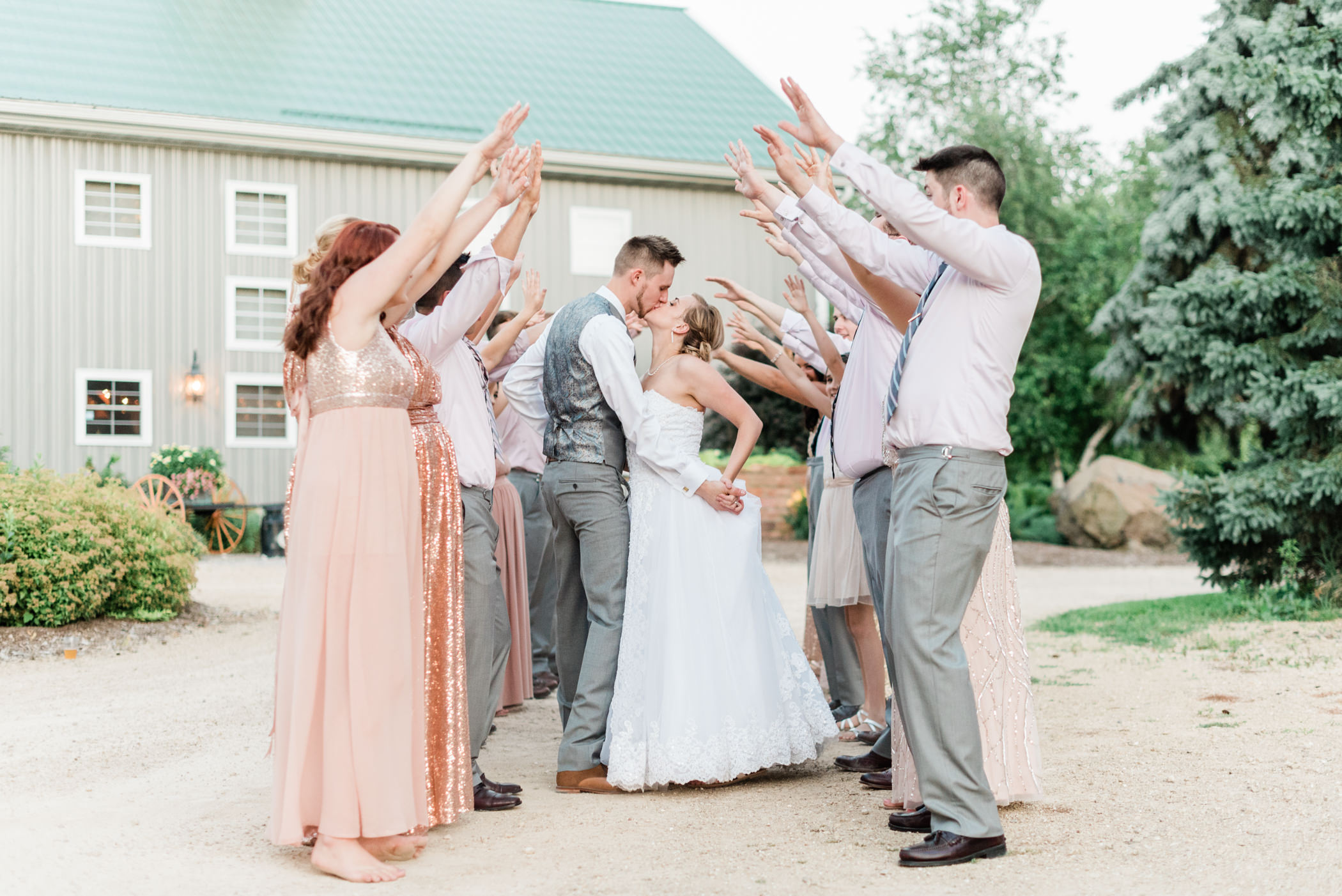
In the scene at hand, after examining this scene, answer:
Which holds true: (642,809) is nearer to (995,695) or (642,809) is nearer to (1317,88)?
(995,695)

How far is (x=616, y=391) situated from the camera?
16.1ft

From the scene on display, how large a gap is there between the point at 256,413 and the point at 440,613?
1665 centimetres

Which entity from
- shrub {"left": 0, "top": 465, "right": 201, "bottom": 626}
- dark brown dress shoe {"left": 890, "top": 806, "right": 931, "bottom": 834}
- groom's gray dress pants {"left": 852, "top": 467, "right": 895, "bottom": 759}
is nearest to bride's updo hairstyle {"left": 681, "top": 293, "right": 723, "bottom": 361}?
groom's gray dress pants {"left": 852, "top": 467, "right": 895, "bottom": 759}

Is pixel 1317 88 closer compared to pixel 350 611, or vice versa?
pixel 350 611

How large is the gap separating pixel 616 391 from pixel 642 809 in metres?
1.63

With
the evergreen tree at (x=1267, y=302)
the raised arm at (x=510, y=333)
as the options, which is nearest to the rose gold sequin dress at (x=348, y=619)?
the raised arm at (x=510, y=333)

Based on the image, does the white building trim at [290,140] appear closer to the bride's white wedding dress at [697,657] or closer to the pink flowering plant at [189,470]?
the pink flowering plant at [189,470]

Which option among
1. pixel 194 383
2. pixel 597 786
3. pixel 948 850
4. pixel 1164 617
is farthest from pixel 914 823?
pixel 194 383

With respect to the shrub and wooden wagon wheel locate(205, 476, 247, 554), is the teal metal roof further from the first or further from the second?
the shrub

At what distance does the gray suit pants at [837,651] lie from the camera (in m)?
6.03

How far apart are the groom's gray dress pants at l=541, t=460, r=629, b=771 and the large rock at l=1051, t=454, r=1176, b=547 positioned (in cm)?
1595

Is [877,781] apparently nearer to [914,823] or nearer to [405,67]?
[914,823]

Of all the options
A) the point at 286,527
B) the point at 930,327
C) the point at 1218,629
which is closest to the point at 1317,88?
the point at 1218,629

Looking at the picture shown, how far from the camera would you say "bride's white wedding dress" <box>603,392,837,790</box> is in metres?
4.72
